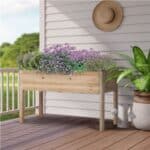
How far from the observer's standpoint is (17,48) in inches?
341

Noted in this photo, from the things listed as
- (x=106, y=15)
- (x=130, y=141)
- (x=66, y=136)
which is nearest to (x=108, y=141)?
(x=130, y=141)

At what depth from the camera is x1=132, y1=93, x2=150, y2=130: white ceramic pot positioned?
4.40 metres

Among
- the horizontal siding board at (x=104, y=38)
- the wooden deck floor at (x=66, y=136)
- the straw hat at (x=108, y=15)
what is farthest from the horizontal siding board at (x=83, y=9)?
the wooden deck floor at (x=66, y=136)

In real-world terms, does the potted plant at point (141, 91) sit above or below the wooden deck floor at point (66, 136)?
above

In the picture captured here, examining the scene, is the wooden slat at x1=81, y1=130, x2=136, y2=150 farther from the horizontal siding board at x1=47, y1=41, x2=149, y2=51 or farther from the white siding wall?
the horizontal siding board at x1=47, y1=41, x2=149, y2=51

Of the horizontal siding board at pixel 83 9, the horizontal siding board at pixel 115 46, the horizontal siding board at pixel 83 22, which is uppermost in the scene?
the horizontal siding board at pixel 83 9

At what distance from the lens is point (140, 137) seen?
13.4ft

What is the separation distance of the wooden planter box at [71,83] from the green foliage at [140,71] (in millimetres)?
242

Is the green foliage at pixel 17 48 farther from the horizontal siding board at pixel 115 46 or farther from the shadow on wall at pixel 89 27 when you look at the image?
the horizontal siding board at pixel 115 46

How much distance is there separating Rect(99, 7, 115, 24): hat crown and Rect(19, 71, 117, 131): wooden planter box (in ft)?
3.25

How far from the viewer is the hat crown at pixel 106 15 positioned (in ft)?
17.1

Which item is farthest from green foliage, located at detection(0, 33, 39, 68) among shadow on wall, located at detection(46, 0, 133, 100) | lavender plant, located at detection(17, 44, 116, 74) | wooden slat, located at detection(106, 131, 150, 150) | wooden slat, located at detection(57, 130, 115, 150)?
wooden slat, located at detection(106, 131, 150, 150)

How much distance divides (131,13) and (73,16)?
94cm

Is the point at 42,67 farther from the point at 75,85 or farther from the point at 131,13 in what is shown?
the point at 131,13
